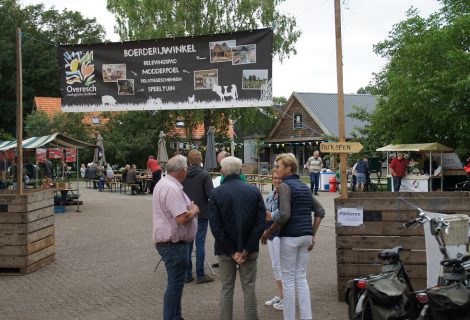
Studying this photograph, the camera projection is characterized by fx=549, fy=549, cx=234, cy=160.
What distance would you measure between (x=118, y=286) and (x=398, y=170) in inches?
595

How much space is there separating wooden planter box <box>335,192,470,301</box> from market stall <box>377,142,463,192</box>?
46.6 ft

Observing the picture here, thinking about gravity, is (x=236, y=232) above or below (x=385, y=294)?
above

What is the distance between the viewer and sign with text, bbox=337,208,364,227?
249 inches

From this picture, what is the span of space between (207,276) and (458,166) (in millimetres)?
15589

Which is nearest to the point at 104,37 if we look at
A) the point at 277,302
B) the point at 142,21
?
the point at 142,21

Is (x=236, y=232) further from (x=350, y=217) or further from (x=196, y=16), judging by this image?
(x=196, y=16)

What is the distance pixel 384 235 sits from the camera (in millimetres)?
6305

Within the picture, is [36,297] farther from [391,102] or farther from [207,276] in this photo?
[391,102]

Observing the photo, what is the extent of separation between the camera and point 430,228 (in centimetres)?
523

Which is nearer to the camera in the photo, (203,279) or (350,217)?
(350,217)

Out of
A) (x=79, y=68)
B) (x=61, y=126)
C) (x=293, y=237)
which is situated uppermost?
(x=61, y=126)

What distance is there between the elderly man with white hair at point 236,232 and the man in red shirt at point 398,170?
16024 mm

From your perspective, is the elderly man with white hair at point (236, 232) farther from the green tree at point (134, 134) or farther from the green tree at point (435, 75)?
the green tree at point (134, 134)

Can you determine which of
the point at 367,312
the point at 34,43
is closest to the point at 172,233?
the point at 367,312
